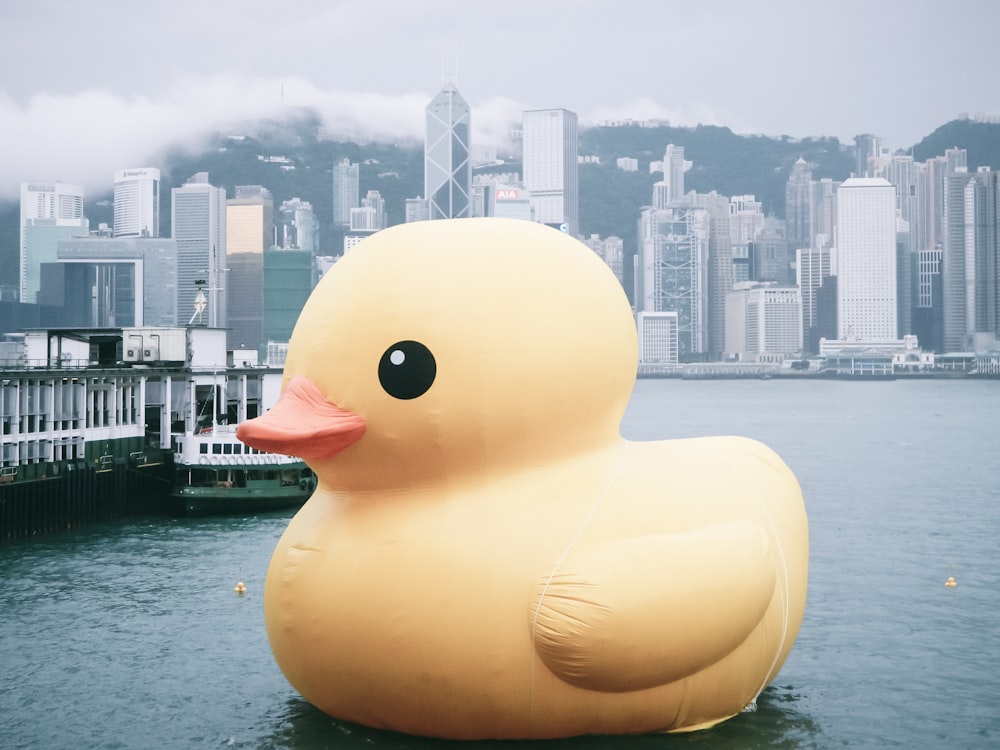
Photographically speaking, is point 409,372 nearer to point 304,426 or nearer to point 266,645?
point 304,426

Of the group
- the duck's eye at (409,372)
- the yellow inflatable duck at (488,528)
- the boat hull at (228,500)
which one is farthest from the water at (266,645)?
the duck's eye at (409,372)

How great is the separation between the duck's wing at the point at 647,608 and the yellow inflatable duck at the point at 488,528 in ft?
0.07

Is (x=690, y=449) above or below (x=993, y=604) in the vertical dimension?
above

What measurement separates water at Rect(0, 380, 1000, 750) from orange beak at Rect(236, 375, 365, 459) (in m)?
2.98

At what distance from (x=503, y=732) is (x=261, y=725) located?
363 cm

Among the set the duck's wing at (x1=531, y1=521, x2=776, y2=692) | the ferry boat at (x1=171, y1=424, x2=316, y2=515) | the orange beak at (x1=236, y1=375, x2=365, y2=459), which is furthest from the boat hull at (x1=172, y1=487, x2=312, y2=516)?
the duck's wing at (x1=531, y1=521, x2=776, y2=692)

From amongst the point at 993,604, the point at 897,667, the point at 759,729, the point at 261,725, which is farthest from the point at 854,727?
the point at 993,604

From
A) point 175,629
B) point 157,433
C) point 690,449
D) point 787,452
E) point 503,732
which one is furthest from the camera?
point 787,452

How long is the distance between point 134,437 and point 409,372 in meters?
29.7

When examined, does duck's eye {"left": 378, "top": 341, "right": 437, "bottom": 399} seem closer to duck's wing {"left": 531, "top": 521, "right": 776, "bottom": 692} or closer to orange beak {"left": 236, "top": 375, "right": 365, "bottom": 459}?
orange beak {"left": 236, "top": 375, "right": 365, "bottom": 459}

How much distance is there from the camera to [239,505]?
113 ft

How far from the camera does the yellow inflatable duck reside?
10.0 meters

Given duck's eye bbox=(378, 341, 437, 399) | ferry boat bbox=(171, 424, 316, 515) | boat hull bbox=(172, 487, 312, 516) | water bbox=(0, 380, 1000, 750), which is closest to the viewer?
duck's eye bbox=(378, 341, 437, 399)

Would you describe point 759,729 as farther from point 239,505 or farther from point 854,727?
point 239,505
